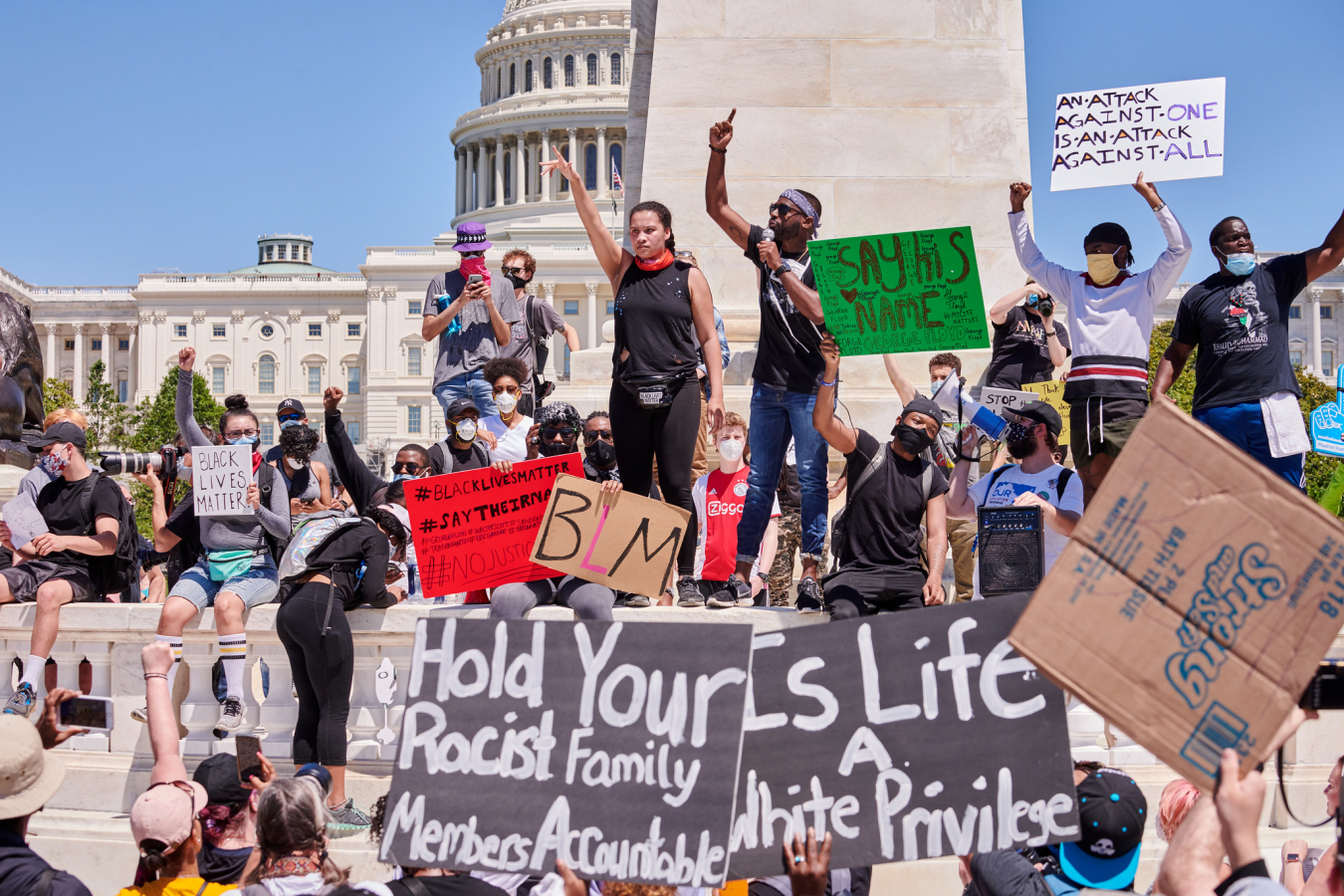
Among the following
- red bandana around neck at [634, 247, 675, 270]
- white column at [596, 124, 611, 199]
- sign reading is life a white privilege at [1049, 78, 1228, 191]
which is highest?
white column at [596, 124, 611, 199]

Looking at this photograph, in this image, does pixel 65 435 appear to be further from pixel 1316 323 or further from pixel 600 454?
pixel 1316 323

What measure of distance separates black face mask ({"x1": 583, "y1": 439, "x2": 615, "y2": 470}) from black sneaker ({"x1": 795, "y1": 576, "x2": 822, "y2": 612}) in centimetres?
167

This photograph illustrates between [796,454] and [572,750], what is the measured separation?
346 cm

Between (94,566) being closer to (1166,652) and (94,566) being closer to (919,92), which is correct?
(1166,652)

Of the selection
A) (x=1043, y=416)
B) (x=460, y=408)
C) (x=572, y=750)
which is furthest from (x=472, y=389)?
(x=572, y=750)

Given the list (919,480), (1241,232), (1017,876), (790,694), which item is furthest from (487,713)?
(1241,232)

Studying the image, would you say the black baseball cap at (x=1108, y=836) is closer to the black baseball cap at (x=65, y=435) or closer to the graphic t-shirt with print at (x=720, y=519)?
the graphic t-shirt with print at (x=720, y=519)

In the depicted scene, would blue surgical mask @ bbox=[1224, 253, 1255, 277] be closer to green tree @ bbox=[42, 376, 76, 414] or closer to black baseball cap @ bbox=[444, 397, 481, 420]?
black baseball cap @ bbox=[444, 397, 481, 420]

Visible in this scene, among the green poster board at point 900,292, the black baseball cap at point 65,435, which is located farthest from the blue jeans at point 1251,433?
the black baseball cap at point 65,435

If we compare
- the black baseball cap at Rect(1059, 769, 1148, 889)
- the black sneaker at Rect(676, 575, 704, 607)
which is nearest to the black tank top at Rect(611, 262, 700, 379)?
the black sneaker at Rect(676, 575, 704, 607)

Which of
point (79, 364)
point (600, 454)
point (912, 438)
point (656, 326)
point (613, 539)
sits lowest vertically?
point (613, 539)

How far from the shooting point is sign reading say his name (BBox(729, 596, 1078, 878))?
4.05 m

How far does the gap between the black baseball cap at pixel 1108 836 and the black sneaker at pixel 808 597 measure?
2349mm

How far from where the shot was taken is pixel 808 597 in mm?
6516
